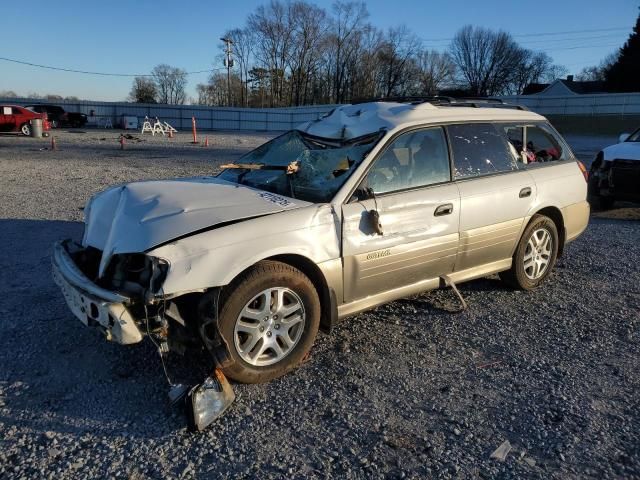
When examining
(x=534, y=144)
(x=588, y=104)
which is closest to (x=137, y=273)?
(x=534, y=144)

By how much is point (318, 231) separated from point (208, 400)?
4.23 feet

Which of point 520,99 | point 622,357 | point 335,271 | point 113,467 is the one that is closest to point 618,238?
point 622,357

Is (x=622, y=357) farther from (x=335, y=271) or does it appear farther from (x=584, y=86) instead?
(x=584, y=86)

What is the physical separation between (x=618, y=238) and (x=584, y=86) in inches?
3009

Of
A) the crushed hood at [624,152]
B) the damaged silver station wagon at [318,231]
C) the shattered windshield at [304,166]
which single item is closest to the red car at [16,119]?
the crushed hood at [624,152]

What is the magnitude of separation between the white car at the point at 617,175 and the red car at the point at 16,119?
26.4 metres

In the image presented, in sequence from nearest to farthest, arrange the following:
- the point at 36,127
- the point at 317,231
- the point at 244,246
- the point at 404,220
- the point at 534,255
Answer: the point at 244,246 < the point at 317,231 < the point at 404,220 < the point at 534,255 < the point at 36,127

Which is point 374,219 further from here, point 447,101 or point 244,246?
point 447,101

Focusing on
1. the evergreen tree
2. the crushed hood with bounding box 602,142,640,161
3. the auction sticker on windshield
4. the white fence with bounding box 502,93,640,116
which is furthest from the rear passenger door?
the evergreen tree

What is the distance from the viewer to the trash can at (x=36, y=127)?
85.1 feet

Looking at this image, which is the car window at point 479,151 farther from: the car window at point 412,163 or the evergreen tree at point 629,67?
the evergreen tree at point 629,67

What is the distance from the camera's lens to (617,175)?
9023 mm

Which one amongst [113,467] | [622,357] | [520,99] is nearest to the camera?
[113,467]

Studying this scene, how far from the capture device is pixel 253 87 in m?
76.2
